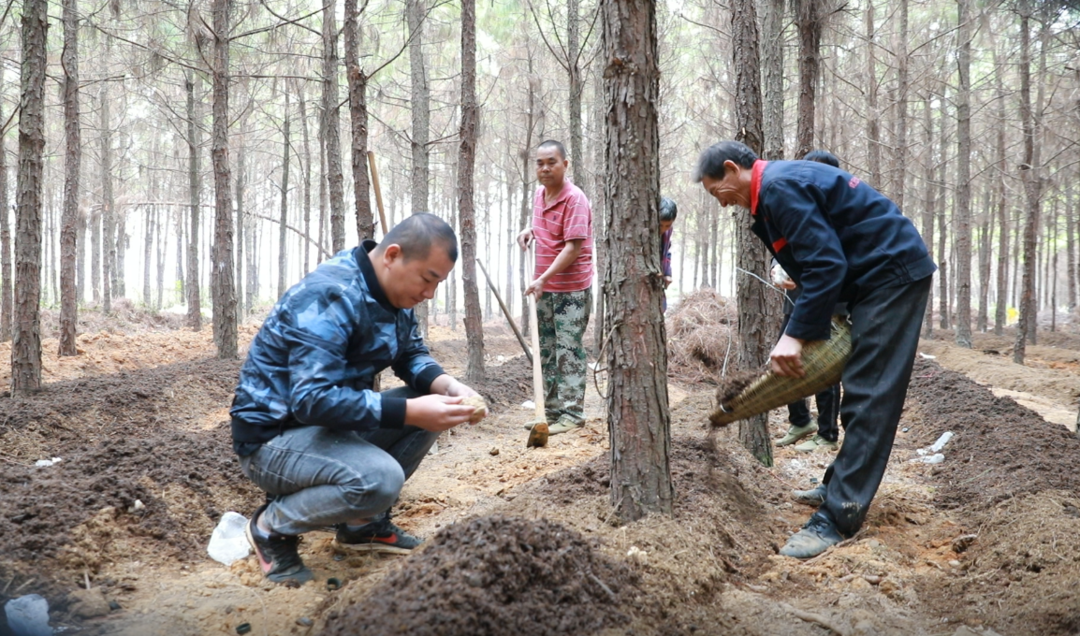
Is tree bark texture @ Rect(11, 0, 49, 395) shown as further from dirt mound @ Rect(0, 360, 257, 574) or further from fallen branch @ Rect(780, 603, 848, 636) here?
fallen branch @ Rect(780, 603, 848, 636)

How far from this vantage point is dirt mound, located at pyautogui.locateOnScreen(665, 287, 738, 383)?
9727 millimetres

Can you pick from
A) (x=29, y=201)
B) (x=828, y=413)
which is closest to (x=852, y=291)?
(x=828, y=413)

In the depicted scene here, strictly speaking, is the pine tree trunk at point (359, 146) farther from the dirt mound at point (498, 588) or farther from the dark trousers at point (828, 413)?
the dirt mound at point (498, 588)

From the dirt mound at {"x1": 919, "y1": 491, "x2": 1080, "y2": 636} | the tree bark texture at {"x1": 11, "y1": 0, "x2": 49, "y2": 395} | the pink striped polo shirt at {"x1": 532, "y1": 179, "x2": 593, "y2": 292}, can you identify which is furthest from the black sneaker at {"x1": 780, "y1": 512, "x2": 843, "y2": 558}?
the tree bark texture at {"x1": 11, "y1": 0, "x2": 49, "y2": 395}

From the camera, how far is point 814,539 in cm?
302

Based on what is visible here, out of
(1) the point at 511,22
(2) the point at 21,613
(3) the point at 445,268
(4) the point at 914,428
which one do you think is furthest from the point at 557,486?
(1) the point at 511,22

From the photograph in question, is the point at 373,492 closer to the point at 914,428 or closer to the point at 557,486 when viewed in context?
the point at 557,486

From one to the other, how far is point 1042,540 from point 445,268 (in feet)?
8.37

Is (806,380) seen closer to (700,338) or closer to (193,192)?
(700,338)

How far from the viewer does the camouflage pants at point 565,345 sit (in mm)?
5230

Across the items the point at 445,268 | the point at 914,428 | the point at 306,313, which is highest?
the point at 445,268

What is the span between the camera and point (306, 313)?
2510mm

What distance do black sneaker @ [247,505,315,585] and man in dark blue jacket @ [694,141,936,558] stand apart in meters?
1.97

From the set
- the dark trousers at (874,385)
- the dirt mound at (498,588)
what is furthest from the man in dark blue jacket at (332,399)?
the dark trousers at (874,385)
